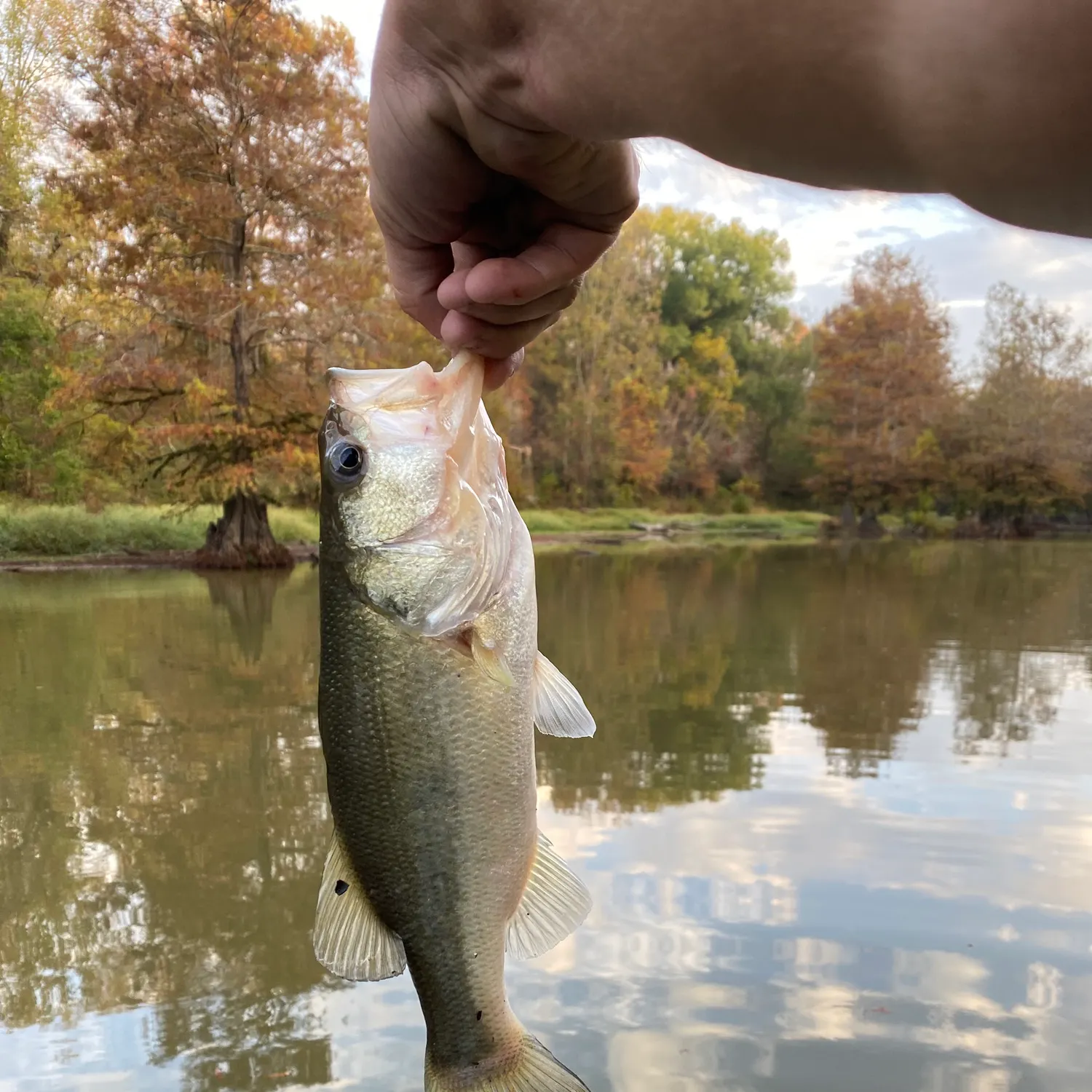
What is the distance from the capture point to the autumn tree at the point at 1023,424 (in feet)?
Result: 103

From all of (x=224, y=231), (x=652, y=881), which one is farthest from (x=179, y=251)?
(x=652, y=881)

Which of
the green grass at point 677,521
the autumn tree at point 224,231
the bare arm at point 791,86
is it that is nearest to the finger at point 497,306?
the bare arm at point 791,86

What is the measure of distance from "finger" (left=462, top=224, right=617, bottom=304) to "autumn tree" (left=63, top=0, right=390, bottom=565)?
15169 mm

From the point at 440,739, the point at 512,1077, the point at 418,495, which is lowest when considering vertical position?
the point at 512,1077

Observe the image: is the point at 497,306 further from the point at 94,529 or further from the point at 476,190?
the point at 94,529

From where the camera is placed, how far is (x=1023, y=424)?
1256 inches

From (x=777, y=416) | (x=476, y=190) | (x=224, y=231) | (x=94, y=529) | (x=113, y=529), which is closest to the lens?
(x=476, y=190)

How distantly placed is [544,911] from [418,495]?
2.36 ft

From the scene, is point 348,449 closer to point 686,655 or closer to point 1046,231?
point 1046,231

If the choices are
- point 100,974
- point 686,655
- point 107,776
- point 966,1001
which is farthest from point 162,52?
point 966,1001

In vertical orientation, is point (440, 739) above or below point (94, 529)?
above

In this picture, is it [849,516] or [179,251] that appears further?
[849,516]

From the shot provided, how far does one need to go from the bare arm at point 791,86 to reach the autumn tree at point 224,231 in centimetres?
1556

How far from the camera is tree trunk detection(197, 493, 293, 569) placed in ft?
53.5
